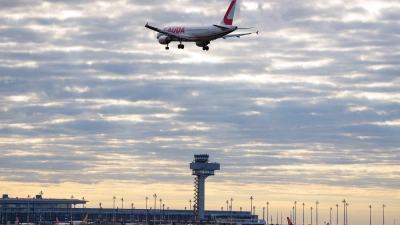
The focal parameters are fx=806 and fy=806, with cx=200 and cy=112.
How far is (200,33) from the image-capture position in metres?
180

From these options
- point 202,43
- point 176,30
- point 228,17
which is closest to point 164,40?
point 176,30

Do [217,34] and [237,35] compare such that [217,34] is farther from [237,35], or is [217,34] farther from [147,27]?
[147,27]

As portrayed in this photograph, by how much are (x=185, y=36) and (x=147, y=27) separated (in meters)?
9.08

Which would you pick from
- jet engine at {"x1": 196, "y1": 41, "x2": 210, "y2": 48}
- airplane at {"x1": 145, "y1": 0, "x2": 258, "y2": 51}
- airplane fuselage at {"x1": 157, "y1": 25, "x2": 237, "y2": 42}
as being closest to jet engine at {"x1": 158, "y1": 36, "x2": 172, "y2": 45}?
airplane at {"x1": 145, "y1": 0, "x2": 258, "y2": 51}

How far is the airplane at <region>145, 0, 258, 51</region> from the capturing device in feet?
586

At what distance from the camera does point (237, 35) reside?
587ft

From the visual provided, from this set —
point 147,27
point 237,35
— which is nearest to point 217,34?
point 237,35

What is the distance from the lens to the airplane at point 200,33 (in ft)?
586

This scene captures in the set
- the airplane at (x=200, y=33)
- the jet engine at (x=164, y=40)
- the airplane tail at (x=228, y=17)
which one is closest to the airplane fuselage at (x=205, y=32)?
the airplane at (x=200, y=33)

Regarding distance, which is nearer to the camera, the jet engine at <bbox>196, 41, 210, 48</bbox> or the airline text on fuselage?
the jet engine at <bbox>196, 41, 210, 48</bbox>

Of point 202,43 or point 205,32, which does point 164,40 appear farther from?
point 205,32

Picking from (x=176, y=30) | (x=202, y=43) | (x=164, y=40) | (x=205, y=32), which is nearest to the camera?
(x=205, y=32)

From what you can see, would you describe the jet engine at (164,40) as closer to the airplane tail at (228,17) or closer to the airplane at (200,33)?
the airplane at (200,33)

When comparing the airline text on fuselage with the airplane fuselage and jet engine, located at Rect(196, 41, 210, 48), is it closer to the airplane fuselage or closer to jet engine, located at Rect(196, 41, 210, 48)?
the airplane fuselage
